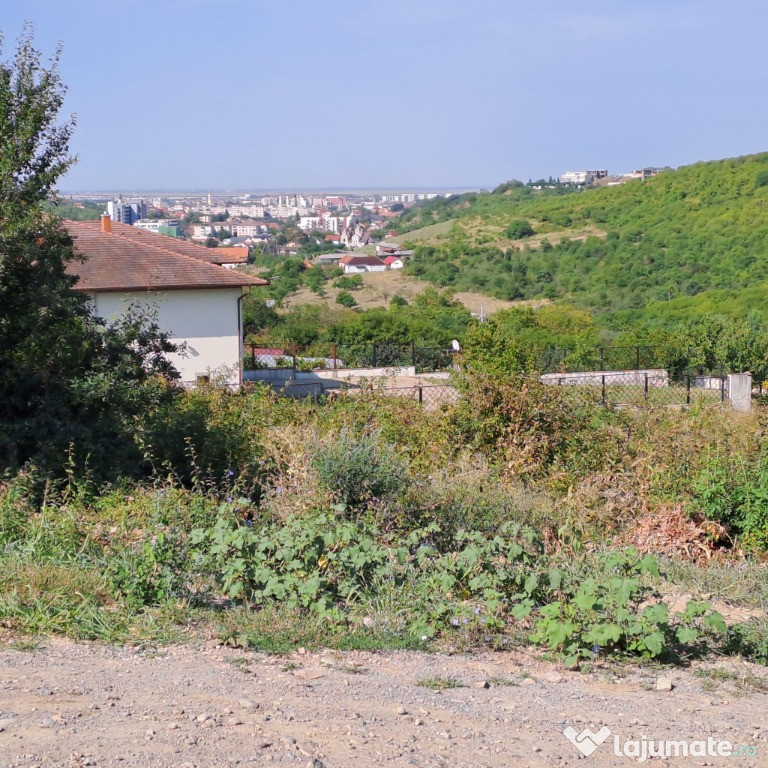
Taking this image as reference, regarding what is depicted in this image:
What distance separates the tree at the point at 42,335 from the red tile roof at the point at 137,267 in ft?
49.0

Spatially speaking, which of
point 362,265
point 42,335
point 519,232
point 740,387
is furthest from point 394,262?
point 42,335

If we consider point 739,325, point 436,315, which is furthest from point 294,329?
point 739,325

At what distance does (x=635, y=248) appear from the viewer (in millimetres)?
65875

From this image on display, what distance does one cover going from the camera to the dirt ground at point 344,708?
3648 millimetres

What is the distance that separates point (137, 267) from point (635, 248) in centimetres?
4782

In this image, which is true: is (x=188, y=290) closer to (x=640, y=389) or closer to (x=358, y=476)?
(x=640, y=389)

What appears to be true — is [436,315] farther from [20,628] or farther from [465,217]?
[465,217]

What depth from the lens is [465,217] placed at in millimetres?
98938

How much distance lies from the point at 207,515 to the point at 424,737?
3.35m

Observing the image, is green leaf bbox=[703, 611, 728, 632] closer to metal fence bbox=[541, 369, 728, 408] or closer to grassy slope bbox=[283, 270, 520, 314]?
metal fence bbox=[541, 369, 728, 408]

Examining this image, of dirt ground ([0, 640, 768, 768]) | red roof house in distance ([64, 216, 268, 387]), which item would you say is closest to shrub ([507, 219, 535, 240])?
red roof house in distance ([64, 216, 268, 387])

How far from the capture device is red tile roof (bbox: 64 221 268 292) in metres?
23.8

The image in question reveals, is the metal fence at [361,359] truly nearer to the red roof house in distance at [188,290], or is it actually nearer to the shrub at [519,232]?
the red roof house in distance at [188,290]

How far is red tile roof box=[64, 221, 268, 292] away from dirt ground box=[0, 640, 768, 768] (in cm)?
1964
